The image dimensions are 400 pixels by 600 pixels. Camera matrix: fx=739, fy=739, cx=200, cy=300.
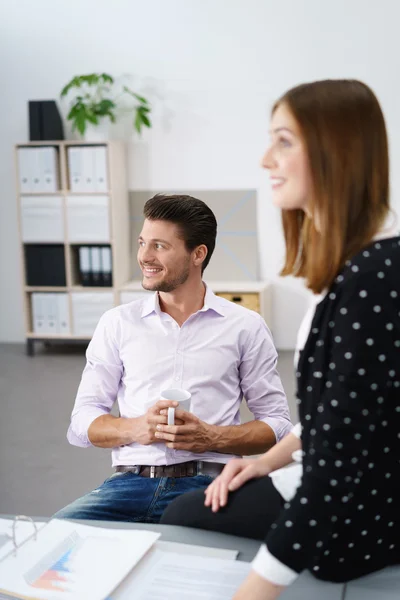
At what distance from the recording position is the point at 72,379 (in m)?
4.84

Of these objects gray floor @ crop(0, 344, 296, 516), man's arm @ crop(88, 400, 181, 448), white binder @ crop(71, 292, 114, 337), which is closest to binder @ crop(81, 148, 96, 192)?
white binder @ crop(71, 292, 114, 337)

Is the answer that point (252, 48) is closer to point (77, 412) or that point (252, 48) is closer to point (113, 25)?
point (113, 25)

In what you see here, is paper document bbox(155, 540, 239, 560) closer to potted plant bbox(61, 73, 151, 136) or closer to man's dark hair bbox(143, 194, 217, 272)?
man's dark hair bbox(143, 194, 217, 272)

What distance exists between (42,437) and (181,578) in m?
2.65

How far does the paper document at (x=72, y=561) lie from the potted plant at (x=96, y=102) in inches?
163

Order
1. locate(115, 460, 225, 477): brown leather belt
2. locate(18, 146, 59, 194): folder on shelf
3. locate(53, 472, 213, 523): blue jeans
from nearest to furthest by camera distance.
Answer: locate(53, 472, 213, 523): blue jeans < locate(115, 460, 225, 477): brown leather belt < locate(18, 146, 59, 194): folder on shelf

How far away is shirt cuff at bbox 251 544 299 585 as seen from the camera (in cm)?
108

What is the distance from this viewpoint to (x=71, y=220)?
5.36m

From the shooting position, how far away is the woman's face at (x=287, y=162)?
3.72 feet

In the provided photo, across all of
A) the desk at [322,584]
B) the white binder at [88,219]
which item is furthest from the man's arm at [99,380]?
the white binder at [88,219]

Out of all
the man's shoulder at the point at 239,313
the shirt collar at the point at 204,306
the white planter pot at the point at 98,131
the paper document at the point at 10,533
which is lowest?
the paper document at the point at 10,533

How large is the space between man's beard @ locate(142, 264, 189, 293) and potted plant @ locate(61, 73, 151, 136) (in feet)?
11.0

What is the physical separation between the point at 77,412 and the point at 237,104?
12.6 feet

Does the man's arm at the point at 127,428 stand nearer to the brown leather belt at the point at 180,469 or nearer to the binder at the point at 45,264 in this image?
the brown leather belt at the point at 180,469
